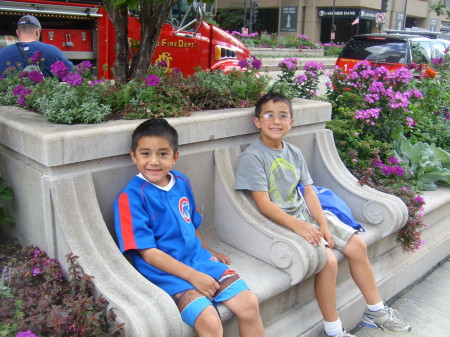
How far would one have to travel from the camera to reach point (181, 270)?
251cm

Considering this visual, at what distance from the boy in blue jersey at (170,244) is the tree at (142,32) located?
4.04 ft

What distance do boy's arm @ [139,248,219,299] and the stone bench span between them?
0.12 metres

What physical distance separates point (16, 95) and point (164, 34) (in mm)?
5059

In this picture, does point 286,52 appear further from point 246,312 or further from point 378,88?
point 246,312

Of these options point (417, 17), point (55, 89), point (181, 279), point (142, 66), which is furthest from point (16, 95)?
point (417, 17)

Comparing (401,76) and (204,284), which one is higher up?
(401,76)

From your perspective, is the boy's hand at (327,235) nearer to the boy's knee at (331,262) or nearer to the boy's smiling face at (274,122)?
the boy's knee at (331,262)

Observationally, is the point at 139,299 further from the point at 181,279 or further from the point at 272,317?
the point at 272,317

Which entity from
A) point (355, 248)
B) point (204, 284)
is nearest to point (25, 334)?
point (204, 284)

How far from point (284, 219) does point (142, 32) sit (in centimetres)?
185

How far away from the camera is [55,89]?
3.24 metres

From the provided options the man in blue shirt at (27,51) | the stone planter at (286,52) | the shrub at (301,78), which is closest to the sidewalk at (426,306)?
the shrub at (301,78)

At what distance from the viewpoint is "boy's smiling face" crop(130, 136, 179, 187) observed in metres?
2.66

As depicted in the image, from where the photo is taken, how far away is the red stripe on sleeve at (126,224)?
2.53 metres
